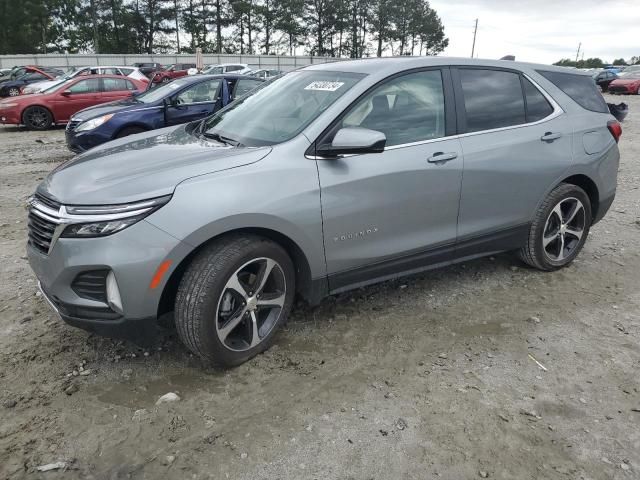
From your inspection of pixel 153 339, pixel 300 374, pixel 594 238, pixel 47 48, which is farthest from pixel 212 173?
pixel 47 48

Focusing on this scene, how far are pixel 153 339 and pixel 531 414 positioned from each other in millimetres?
2040

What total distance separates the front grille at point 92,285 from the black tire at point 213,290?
14.6 inches

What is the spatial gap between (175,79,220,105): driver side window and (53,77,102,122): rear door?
555 cm

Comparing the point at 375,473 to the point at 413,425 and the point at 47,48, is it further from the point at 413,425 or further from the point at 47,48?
the point at 47,48

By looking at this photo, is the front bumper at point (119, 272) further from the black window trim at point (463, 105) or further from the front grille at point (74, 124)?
the front grille at point (74, 124)

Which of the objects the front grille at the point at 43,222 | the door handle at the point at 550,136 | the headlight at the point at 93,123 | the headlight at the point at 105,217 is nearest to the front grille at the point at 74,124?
the headlight at the point at 93,123

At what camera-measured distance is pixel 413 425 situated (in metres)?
2.50

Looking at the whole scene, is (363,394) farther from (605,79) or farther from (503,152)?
(605,79)

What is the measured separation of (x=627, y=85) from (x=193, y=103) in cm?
2698

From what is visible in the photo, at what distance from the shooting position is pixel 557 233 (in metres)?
4.20

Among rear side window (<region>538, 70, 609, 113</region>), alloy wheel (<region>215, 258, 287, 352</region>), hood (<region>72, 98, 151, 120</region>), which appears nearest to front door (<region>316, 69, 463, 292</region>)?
alloy wheel (<region>215, 258, 287, 352</region>)

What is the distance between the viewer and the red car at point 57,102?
12.9m

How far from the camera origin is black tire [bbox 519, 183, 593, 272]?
4.01 m

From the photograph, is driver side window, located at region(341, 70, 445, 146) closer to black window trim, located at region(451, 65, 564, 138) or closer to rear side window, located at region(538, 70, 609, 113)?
black window trim, located at region(451, 65, 564, 138)
